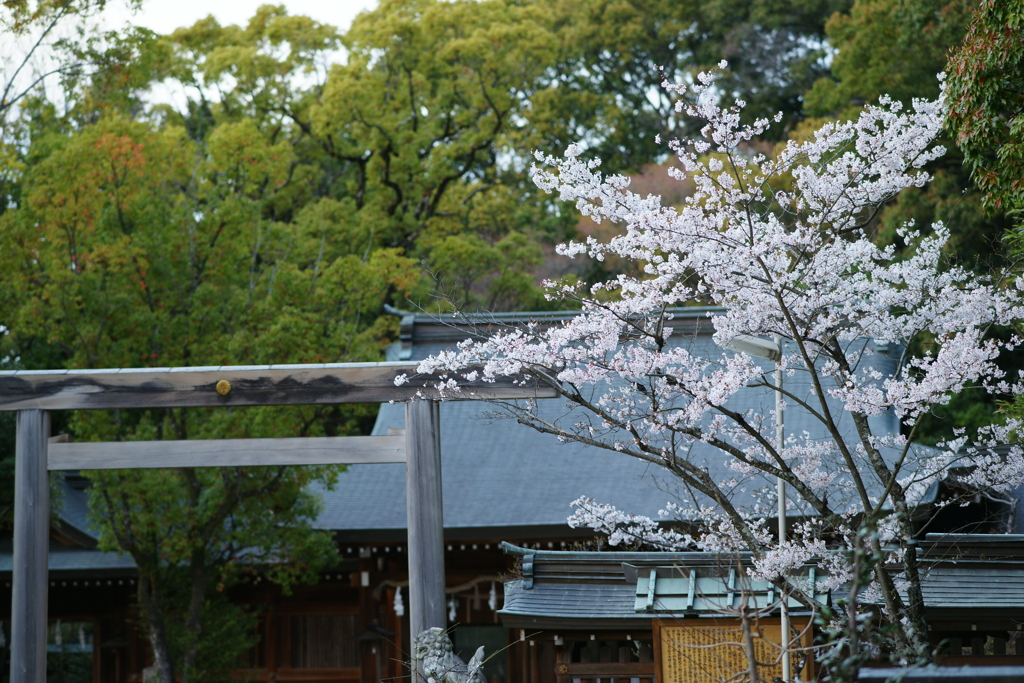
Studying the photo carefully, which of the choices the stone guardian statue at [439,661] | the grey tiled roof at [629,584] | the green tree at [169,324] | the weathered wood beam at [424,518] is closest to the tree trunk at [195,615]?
the green tree at [169,324]

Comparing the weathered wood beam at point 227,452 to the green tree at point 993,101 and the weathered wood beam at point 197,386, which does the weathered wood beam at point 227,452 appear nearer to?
the weathered wood beam at point 197,386

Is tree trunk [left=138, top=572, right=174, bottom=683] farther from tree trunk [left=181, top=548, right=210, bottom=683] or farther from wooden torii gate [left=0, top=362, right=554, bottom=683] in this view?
wooden torii gate [left=0, top=362, right=554, bottom=683]

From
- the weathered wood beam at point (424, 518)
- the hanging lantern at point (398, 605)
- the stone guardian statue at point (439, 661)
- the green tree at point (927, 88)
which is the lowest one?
the stone guardian statue at point (439, 661)

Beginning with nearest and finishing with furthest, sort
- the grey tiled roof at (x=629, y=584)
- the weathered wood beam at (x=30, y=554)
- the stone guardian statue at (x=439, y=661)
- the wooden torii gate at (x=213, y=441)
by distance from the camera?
the stone guardian statue at (x=439, y=661)
the weathered wood beam at (x=30, y=554)
the wooden torii gate at (x=213, y=441)
the grey tiled roof at (x=629, y=584)

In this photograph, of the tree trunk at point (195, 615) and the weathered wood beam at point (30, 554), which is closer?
the weathered wood beam at point (30, 554)

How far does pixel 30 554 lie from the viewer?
6188 millimetres

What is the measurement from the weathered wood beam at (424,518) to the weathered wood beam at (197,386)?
0.30 metres

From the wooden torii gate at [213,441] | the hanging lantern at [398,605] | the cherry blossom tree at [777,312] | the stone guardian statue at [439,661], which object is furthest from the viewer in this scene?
the hanging lantern at [398,605]

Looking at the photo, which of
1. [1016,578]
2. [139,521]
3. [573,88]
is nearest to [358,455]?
[139,521]

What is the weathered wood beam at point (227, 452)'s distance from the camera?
639cm

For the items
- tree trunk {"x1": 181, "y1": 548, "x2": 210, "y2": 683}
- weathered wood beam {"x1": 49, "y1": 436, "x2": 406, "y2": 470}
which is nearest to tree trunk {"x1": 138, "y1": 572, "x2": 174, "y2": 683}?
tree trunk {"x1": 181, "y1": 548, "x2": 210, "y2": 683}

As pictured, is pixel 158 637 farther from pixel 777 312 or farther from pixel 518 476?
pixel 777 312

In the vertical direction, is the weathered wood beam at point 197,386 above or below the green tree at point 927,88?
below

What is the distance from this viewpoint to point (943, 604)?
6.69m
